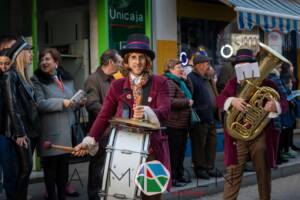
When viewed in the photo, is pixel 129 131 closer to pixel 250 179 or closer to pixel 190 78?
pixel 190 78

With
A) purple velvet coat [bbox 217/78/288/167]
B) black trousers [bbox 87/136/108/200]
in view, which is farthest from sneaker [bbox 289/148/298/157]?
black trousers [bbox 87/136/108/200]

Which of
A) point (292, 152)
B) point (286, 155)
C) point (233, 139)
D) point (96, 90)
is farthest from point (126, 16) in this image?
point (233, 139)

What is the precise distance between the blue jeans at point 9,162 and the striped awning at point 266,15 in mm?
5266

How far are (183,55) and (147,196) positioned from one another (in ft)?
18.8

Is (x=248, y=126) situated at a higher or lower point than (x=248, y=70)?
lower

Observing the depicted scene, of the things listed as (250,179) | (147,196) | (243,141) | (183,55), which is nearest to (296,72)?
(183,55)

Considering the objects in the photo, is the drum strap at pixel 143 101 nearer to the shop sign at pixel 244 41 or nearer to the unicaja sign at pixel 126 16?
the unicaja sign at pixel 126 16

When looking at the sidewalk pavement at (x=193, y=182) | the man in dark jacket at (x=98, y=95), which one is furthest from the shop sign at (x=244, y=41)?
the man in dark jacket at (x=98, y=95)

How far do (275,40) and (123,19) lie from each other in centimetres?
475

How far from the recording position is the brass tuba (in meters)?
6.10

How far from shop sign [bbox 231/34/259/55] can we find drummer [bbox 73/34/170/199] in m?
7.51

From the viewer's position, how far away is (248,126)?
20.2 ft

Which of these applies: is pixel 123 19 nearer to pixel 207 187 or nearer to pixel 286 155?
pixel 207 187

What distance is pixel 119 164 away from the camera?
4.48 m
